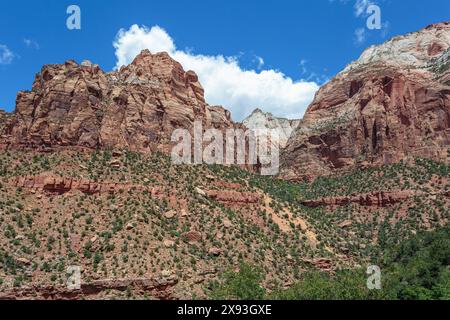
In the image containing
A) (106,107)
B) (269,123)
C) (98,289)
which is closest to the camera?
(98,289)

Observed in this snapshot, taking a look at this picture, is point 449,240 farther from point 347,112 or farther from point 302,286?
point 347,112

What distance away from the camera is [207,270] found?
4897cm

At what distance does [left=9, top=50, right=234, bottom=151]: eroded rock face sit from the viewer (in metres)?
66.4

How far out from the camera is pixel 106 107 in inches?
2832

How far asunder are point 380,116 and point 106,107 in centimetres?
5527

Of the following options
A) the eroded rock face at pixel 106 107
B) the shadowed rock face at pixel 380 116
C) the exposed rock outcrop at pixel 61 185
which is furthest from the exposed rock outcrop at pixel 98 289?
the shadowed rock face at pixel 380 116

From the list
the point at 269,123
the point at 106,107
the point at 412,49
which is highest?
the point at 412,49

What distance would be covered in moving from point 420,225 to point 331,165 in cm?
3315

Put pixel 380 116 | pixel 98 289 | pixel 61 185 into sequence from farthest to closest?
pixel 380 116 → pixel 61 185 → pixel 98 289

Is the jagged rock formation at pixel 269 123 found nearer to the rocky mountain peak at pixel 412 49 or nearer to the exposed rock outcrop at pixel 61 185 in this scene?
the rocky mountain peak at pixel 412 49

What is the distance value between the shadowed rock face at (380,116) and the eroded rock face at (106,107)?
106 feet

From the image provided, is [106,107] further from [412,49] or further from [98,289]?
[412,49]

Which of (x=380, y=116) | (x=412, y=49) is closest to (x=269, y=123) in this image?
(x=412, y=49)
